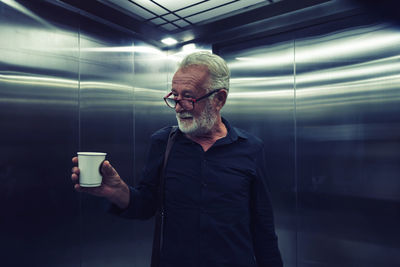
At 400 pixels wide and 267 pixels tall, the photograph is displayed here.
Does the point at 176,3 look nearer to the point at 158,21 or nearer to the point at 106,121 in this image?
the point at 158,21

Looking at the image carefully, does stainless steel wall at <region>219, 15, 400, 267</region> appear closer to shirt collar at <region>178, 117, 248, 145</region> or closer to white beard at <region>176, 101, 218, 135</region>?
shirt collar at <region>178, 117, 248, 145</region>

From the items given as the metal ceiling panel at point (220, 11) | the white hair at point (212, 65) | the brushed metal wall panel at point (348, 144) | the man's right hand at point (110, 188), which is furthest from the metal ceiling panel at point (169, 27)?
the man's right hand at point (110, 188)

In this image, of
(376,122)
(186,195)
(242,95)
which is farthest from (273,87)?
(186,195)

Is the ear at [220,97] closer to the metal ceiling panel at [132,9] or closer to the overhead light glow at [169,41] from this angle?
the metal ceiling panel at [132,9]

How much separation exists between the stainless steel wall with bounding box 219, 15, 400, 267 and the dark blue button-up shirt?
1731mm

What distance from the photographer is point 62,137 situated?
2.74 m

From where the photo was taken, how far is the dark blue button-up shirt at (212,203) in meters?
1.42

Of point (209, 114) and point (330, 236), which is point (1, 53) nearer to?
point (209, 114)

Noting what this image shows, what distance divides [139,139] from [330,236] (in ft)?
8.29

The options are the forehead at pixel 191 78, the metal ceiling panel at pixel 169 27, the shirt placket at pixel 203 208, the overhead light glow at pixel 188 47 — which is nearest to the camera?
the shirt placket at pixel 203 208

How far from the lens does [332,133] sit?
2992mm

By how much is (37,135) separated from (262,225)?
2.20 meters

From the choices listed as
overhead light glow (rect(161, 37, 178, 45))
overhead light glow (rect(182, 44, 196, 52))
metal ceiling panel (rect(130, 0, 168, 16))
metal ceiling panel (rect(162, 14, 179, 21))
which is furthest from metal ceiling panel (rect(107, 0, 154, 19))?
overhead light glow (rect(182, 44, 196, 52))

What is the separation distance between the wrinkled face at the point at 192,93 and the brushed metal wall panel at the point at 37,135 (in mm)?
1728
